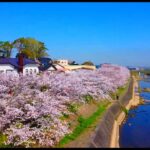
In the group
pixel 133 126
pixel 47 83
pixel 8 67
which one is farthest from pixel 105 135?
pixel 8 67

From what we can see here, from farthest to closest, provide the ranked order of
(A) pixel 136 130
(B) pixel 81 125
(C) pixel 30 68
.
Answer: (C) pixel 30 68
(A) pixel 136 130
(B) pixel 81 125

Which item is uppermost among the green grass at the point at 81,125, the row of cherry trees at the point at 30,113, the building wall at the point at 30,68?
the building wall at the point at 30,68

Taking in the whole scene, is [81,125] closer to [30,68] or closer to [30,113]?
[30,113]

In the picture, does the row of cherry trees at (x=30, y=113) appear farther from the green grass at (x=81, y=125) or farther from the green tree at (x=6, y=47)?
the green tree at (x=6, y=47)

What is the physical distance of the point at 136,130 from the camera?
34.7 meters

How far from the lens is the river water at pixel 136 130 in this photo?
94.6ft

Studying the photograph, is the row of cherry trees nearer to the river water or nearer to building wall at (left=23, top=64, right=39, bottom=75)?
the river water

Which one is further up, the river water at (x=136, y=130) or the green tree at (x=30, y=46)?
the green tree at (x=30, y=46)

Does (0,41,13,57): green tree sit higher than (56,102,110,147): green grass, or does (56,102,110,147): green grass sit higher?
(0,41,13,57): green tree

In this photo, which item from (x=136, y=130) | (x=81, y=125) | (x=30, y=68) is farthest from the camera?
(x=30, y=68)

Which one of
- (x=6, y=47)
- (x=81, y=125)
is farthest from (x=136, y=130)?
(x=6, y=47)

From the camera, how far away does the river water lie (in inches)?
1136

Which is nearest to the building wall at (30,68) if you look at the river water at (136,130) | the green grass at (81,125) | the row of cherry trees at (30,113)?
the river water at (136,130)

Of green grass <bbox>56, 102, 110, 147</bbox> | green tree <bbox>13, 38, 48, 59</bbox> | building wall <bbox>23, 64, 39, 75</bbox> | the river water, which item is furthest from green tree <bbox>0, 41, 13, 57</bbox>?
green grass <bbox>56, 102, 110, 147</bbox>
